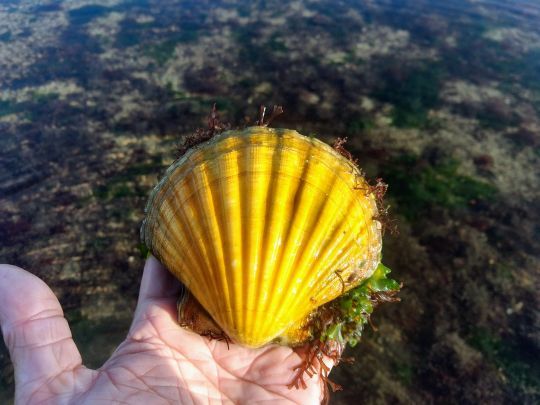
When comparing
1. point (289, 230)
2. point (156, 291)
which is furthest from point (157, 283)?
point (289, 230)

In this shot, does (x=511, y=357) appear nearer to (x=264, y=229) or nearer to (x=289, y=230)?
(x=289, y=230)

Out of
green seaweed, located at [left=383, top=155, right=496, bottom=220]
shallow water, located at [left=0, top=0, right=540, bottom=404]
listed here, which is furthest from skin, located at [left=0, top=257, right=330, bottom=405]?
green seaweed, located at [left=383, top=155, right=496, bottom=220]

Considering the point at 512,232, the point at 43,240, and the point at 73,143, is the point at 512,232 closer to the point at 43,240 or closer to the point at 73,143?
the point at 43,240

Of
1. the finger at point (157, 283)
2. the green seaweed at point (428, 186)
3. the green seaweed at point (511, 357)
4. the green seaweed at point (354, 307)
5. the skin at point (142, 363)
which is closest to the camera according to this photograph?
the skin at point (142, 363)

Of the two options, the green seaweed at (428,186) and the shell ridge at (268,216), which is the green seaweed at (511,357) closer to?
the green seaweed at (428,186)

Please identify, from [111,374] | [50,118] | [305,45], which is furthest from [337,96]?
[111,374]

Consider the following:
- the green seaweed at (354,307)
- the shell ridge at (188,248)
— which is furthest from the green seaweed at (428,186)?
the shell ridge at (188,248)
